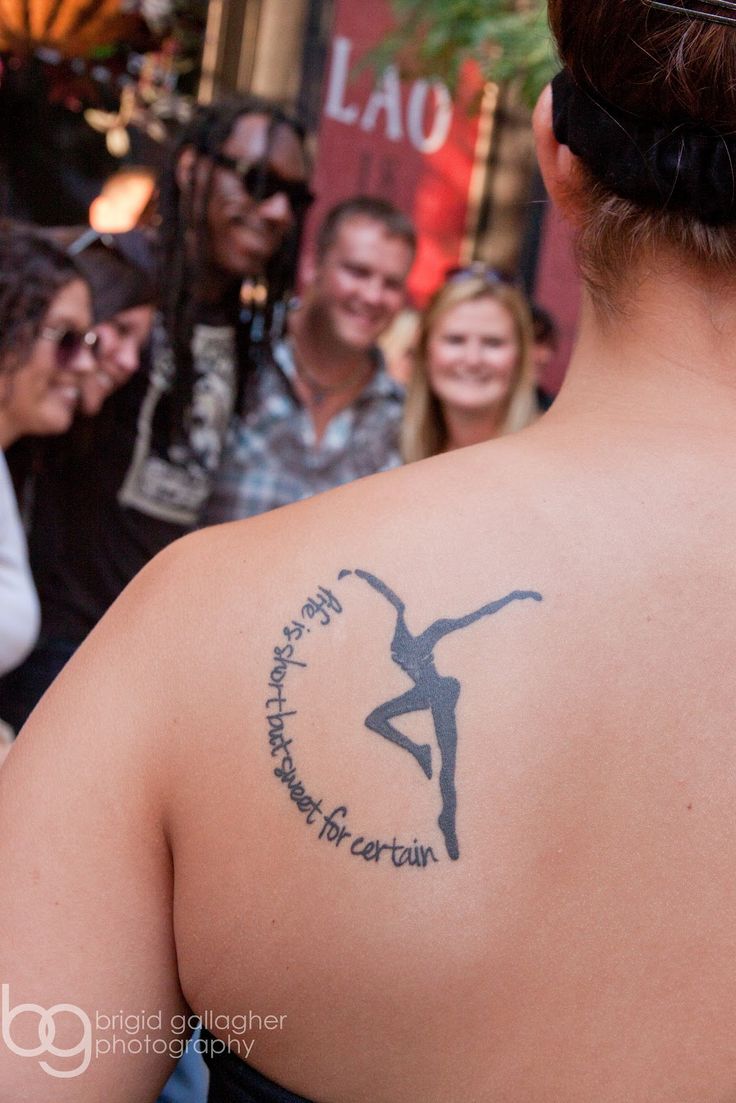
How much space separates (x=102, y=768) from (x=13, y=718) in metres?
2.45

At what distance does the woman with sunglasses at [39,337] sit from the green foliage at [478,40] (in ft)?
5.15

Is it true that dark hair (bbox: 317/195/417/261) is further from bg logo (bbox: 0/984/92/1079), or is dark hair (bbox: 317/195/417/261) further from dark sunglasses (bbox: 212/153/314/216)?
bg logo (bbox: 0/984/92/1079)

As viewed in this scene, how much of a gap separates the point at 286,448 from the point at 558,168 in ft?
8.82

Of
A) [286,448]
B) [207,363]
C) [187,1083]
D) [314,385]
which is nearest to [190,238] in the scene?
[207,363]

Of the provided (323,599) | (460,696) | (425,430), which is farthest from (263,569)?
(425,430)

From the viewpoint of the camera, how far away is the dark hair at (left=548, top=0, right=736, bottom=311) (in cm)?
99

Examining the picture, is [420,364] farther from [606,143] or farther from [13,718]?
[606,143]

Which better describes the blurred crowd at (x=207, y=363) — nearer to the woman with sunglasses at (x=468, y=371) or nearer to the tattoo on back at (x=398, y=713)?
the woman with sunglasses at (x=468, y=371)

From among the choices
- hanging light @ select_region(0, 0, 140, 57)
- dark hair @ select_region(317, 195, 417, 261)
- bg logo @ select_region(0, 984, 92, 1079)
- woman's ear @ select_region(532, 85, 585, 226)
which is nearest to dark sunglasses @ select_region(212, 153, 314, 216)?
dark hair @ select_region(317, 195, 417, 261)

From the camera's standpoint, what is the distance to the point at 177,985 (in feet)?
3.82

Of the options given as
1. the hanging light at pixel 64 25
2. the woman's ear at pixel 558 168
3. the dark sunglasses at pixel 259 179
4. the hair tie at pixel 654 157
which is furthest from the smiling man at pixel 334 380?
the hair tie at pixel 654 157

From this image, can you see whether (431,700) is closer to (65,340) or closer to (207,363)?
(65,340)

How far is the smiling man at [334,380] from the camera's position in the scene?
3.78 meters

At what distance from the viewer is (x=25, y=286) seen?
3168mm
